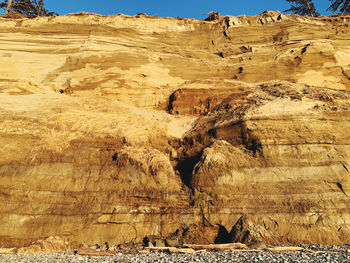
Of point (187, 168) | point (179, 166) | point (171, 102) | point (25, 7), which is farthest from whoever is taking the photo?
point (25, 7)

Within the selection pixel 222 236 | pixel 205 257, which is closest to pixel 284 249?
pixel 222 236

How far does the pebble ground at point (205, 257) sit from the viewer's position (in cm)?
564

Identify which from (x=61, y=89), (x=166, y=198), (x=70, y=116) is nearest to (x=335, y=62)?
(x=166, y=198)

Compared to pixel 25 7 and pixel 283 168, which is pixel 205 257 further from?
pixel 25 7

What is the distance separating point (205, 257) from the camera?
5.97m

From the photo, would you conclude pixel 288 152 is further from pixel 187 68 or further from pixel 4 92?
pixel 4 92

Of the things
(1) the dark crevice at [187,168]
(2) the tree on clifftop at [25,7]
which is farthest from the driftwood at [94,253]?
Result: (2) the tree on clifftop at [25,7]

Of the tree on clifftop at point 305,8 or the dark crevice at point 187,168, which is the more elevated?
the tree on clifftop at point 305,8

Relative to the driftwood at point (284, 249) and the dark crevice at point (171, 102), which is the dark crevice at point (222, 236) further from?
the dark crevice at point (171, 102)

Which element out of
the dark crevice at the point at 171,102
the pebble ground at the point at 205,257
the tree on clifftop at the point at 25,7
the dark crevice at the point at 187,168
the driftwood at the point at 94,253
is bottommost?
the driftwood at the point at 94,253

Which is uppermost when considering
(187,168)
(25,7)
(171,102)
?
(25,7)

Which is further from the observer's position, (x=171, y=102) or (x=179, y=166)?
(x=171, y=102)

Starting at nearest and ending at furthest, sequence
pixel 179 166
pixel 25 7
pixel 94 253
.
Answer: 1. pixel 94 253
2. pixel 179 166
3. pixel 25 7

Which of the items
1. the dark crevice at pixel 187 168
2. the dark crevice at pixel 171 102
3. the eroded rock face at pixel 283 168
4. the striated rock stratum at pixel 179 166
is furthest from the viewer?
the dark crevice at pixel 171 102
